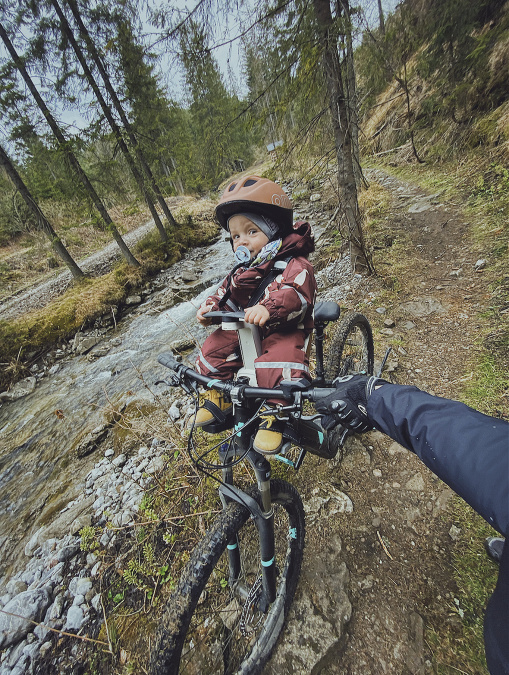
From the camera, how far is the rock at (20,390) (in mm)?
7262

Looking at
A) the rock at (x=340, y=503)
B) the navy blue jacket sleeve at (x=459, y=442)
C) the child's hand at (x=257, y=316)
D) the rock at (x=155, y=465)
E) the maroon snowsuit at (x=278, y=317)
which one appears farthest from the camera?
the rock at (x=155, y=465)

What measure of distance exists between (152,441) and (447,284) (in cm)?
528

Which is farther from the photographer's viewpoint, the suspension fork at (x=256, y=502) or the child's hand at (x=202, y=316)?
the child's hand at (x=202, y=316)

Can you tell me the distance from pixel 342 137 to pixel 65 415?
735 cm

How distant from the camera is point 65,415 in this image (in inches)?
230

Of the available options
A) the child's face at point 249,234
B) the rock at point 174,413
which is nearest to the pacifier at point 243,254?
the child's face at point 249,234

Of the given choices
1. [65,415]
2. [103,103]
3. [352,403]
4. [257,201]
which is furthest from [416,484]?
[103,103]

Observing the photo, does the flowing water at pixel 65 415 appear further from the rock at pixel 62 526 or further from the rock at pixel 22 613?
the rock at pixel 22 613

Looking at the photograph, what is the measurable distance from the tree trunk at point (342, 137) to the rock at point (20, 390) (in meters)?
8.65

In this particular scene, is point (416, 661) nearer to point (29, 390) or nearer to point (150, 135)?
point (29, 390)

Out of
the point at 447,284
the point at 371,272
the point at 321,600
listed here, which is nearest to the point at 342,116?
the point at 371,272

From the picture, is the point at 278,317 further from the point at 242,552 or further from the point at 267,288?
the point at 242,552

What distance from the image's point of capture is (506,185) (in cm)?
583

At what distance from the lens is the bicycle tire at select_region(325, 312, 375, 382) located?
120 inches
